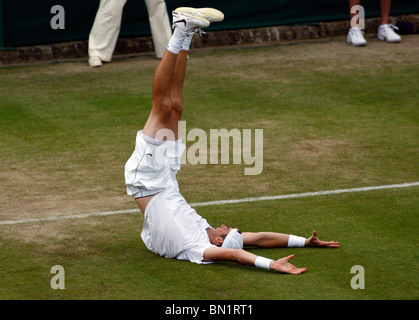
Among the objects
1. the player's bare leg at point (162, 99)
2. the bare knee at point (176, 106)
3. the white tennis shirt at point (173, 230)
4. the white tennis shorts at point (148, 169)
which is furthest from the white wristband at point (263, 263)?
the bare knee at point (176, 106)

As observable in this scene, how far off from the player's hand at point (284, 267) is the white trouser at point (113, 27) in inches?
299

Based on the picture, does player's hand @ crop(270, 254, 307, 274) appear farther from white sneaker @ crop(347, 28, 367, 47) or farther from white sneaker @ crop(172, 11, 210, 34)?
white sneaker @ crop(347, 28, 367, 47)

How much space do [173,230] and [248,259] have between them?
2.26 ft

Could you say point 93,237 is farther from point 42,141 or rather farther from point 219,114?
point 219,114

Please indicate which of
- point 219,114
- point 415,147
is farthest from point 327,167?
point 219,114

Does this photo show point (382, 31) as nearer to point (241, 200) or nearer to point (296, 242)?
point (241, 200)

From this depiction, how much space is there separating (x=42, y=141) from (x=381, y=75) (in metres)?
5.52

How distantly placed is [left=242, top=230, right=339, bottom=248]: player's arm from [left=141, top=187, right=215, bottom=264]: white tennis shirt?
38cm

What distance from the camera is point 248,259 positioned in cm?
670

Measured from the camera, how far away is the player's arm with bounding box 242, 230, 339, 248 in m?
7.19

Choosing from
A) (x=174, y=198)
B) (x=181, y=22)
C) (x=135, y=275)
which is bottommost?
(x=135, y=275)

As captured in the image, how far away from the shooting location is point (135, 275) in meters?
6.67

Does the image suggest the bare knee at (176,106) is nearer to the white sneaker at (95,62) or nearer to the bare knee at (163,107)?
the bare knee at (163,107)

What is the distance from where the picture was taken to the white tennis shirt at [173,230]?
6.95 metres
